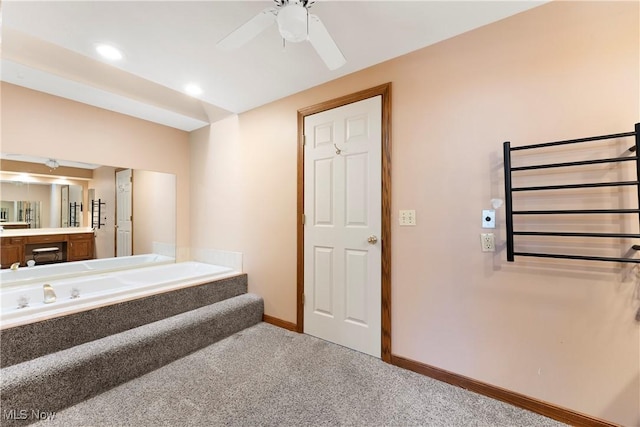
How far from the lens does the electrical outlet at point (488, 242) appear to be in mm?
1700

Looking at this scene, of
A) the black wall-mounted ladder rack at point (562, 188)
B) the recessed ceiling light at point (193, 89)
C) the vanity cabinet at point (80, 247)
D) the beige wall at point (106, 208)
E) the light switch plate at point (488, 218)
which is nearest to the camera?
the black wall-mounted ladder rack at point (562, 188)

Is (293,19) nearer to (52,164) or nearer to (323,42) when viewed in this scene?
(323,42)

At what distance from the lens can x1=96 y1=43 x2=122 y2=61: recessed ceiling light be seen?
6.34 feet

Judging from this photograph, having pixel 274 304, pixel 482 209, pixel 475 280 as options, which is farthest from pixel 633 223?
pixel 274 304

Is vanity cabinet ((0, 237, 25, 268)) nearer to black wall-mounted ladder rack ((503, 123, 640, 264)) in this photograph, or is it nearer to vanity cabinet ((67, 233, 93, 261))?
vanity cabinet ((67, 233, 93, 261))

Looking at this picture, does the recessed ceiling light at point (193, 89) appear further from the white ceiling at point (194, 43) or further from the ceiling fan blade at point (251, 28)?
the ceiling fan blade at point (251, 28)

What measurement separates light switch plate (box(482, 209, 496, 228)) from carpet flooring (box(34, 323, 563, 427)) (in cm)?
109

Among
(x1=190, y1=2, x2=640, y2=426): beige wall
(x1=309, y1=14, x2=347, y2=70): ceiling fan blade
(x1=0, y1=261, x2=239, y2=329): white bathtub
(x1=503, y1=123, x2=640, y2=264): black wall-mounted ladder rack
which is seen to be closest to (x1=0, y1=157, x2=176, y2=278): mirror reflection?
(x1=0, y1=261, x2=239, y2=329): white bathtub

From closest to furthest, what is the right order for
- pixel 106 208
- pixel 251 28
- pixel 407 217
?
pixel 251 28
pixel 407 217
pixel 106 208

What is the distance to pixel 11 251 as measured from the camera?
2.35 meters

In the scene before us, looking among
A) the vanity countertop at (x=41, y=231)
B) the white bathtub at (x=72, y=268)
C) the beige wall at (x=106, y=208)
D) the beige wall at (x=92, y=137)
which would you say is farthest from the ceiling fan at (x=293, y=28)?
the white bathtub at (x=72, y=268)

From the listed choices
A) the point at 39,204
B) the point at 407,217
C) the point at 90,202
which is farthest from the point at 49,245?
the point at 407,217

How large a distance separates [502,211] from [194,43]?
2.38m

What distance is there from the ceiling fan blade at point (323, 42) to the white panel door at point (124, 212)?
9.05 ft
